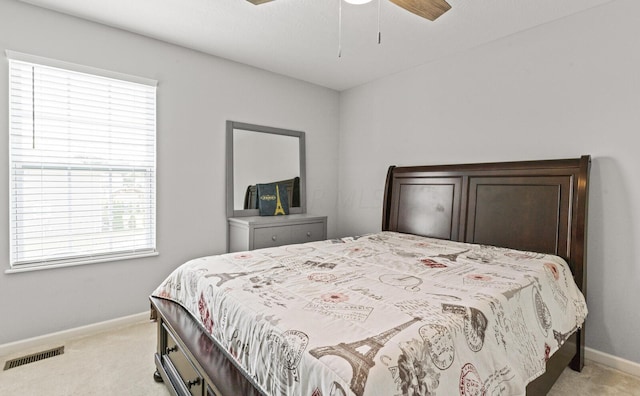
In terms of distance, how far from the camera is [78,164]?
255cm

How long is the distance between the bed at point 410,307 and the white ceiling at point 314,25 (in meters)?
1.09

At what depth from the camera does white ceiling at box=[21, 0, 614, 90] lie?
229cm

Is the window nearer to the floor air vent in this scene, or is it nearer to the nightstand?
the floor air vent

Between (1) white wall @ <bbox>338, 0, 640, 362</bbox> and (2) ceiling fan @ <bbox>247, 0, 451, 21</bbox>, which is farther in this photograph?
(1) white wall @ <bbox>338, 0, 640, 362</bbox>

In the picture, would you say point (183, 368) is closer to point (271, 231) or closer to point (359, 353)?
point (359, 353)

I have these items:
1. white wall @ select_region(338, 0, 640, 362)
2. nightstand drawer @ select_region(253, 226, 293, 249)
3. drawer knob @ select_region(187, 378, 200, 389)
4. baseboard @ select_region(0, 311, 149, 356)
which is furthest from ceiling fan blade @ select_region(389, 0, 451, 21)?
baseboard @ select_region(0, 311, 149, 356)

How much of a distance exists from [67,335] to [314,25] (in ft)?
10.0

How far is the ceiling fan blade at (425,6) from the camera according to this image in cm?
170

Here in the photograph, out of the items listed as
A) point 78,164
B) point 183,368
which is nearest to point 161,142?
point 78,164

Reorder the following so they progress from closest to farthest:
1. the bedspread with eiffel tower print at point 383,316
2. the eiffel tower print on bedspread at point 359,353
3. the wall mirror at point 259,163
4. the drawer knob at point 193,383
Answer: the eiffel tower print on bedspread at point 359,353, the bedspread with eiffel tower print at point 383,316, the drawer knob at point 193,383, the wall mirror at point 259,163

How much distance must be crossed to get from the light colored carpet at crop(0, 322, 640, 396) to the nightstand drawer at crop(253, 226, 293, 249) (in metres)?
1.17

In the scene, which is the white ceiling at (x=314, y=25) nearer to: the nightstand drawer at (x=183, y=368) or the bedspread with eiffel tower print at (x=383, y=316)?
the bedspread with eiffel tower print at (x=383, y=316)

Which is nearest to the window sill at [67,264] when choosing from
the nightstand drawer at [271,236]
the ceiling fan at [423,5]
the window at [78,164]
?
the window at [78,164]

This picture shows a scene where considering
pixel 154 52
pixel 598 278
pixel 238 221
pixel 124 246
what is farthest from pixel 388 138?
pixel 124 246
